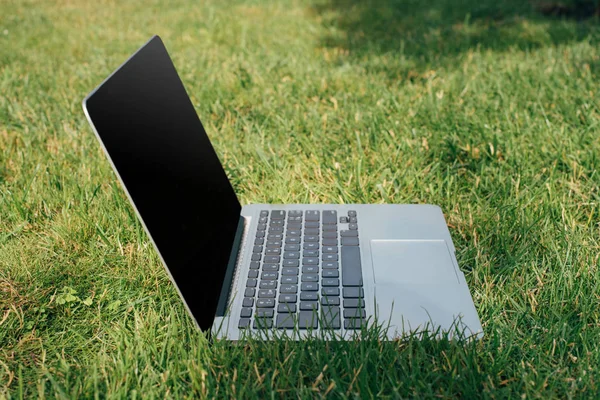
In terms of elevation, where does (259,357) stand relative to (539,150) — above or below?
above

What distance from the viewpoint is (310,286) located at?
58.0 inches

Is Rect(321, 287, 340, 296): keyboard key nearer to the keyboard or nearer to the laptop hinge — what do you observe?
the keyboard

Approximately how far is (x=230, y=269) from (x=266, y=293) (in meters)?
0.15

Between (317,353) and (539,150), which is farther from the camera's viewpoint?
(539,150)

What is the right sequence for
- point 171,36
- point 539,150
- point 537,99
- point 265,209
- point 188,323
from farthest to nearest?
1. point 171,36
2. point 537,99
3. point 539,150
4. point 265,209
5. point 188,323

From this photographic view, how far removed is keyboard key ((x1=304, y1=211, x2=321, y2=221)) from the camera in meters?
1.81

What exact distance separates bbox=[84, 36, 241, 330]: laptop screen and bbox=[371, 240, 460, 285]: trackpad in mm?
471

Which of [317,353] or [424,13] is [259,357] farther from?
[424,13]

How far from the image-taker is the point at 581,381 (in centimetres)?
126

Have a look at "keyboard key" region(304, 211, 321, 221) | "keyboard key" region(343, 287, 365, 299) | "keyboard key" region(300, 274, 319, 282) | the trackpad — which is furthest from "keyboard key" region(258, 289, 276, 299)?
"keyboard key" region(304, 211, 321, 221)

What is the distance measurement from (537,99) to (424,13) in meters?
2.60

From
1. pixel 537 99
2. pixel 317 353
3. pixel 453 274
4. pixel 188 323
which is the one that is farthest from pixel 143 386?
pixel 537 99

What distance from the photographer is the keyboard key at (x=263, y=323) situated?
1331mm

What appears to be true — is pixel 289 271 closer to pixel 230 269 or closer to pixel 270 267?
pixel 270 267
